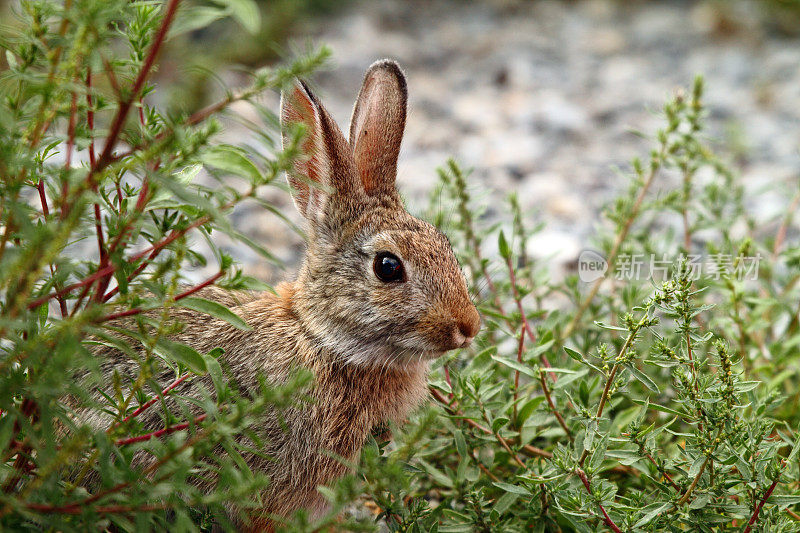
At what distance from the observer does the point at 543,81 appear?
798 cm

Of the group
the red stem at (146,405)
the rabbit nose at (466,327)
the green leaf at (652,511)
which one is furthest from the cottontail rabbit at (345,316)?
the green leaf at (652,511)

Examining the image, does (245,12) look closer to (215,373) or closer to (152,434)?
(215,373)

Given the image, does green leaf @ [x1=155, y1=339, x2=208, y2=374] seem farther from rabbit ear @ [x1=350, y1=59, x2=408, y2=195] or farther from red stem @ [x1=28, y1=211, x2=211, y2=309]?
rabbit ear @ [x1=350, y1=59, x2=408, y2=195]

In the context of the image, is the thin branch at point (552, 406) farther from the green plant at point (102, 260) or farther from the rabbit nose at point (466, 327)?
the green plant at point (102, 260)

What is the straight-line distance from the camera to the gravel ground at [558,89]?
21.1 ft

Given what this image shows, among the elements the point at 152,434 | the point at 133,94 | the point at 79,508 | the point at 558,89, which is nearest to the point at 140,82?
the point at 133,94

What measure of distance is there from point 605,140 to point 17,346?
20.0 ft

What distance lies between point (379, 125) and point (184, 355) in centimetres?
178

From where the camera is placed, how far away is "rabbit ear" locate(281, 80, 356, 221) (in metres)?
Result: 3.33

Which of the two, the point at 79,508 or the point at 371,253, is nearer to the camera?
the point at 79,508

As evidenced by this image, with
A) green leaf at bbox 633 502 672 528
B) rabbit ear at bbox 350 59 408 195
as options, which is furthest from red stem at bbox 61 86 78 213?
green leaf at bbox 633 502 672 528

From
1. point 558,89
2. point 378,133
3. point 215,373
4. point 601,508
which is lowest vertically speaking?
point 601,508

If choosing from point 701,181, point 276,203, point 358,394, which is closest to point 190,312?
point 358,394

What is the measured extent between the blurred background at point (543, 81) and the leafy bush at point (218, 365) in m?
1.68
